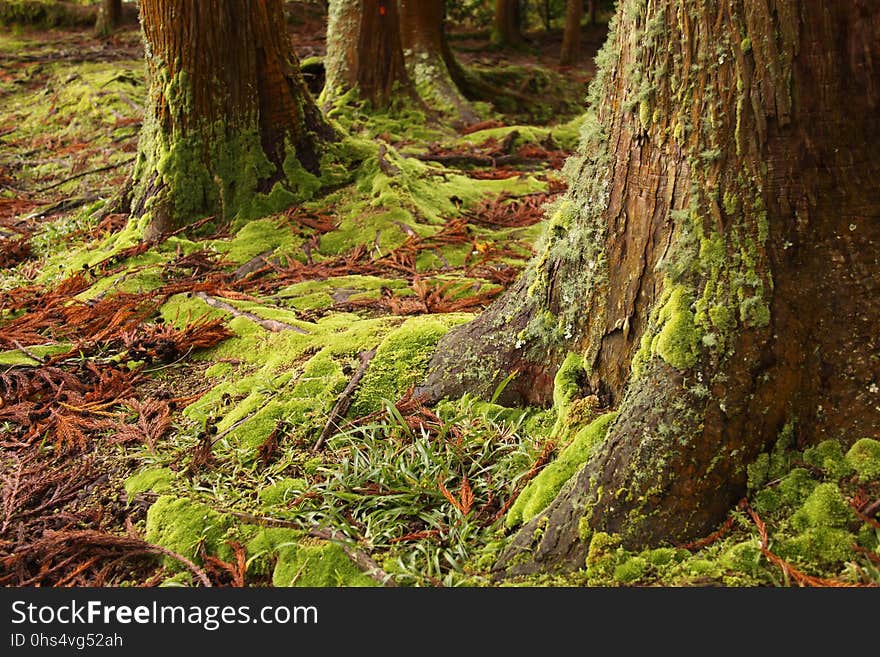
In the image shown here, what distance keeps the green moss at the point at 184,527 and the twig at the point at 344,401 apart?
543mm

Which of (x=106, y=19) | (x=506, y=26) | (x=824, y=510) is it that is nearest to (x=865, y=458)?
(x=824, y=510)

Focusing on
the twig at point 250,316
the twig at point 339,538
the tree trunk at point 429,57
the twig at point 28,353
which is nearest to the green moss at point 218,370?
the twig at point 250,316

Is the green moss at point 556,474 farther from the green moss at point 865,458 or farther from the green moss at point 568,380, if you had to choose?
the green moss at point 865,458

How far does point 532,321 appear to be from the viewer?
3326 mm

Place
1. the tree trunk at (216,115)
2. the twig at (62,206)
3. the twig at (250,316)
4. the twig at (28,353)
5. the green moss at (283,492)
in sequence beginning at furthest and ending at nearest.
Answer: the twig at (62,206), the tree trunk at (216,115), the twig at (250,316), the twig at (28,353), the green moss at (283,492)

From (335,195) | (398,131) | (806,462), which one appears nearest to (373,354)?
(806,462)

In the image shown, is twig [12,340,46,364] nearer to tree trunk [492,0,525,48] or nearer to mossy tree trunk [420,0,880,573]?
mossy tree trunk [420,0,880,573]

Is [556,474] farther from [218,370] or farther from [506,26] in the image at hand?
[506,26]

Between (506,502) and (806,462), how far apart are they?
3.49 ft

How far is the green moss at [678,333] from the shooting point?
260 cm

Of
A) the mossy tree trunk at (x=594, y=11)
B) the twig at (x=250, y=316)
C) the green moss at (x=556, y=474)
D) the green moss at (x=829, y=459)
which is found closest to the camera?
the green moss at (x=829, y=459)

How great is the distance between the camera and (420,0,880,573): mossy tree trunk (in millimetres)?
2539

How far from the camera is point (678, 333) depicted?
2.62 m

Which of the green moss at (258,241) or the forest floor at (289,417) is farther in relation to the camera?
the green moss at (258,241)
